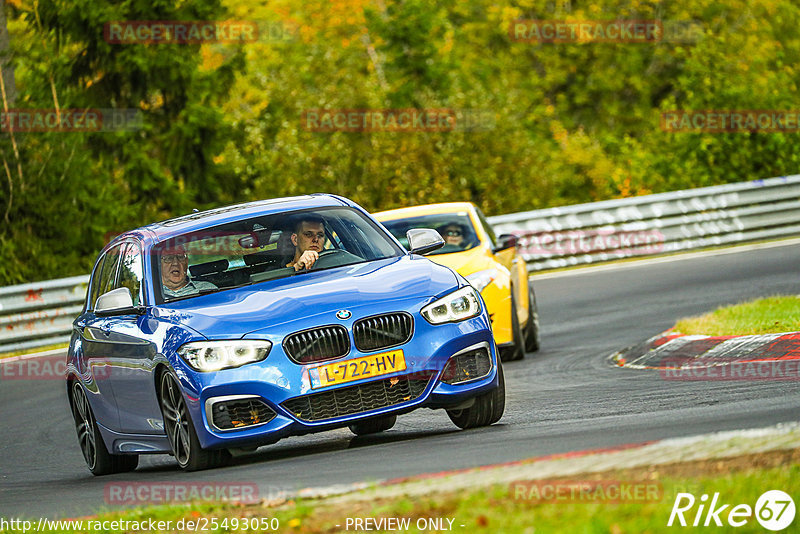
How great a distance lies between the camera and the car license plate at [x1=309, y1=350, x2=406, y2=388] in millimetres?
8141

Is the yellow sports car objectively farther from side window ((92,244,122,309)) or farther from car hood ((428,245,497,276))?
side window ((92,244,122,309))

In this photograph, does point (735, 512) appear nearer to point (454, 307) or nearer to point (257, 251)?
point (454, 307)

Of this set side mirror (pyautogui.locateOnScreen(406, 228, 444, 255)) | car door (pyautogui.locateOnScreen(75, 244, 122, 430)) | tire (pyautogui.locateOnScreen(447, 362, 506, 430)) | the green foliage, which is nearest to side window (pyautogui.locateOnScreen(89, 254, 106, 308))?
car door (pyautogui.locateOnScreen(75, 244, 122, 430))

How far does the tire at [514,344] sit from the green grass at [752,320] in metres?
1.55

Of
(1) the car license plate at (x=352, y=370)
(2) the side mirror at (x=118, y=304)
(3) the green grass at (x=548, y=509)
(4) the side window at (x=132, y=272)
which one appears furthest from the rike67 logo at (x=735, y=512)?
(4) the side window at (x=132, y=272)

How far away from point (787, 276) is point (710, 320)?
219 inches

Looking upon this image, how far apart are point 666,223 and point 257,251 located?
1536 centimetres

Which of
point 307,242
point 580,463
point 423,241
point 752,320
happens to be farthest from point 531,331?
point 580,463

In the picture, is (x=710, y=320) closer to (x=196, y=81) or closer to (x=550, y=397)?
(x=550, y=397)

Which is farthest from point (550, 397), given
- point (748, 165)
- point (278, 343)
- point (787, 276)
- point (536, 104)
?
point (536, 104)

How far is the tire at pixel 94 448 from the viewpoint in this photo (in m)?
10.1

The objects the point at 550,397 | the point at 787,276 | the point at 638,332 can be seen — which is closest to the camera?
the point at 550,397

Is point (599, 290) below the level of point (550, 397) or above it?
below

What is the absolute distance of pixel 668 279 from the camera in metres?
20.1
